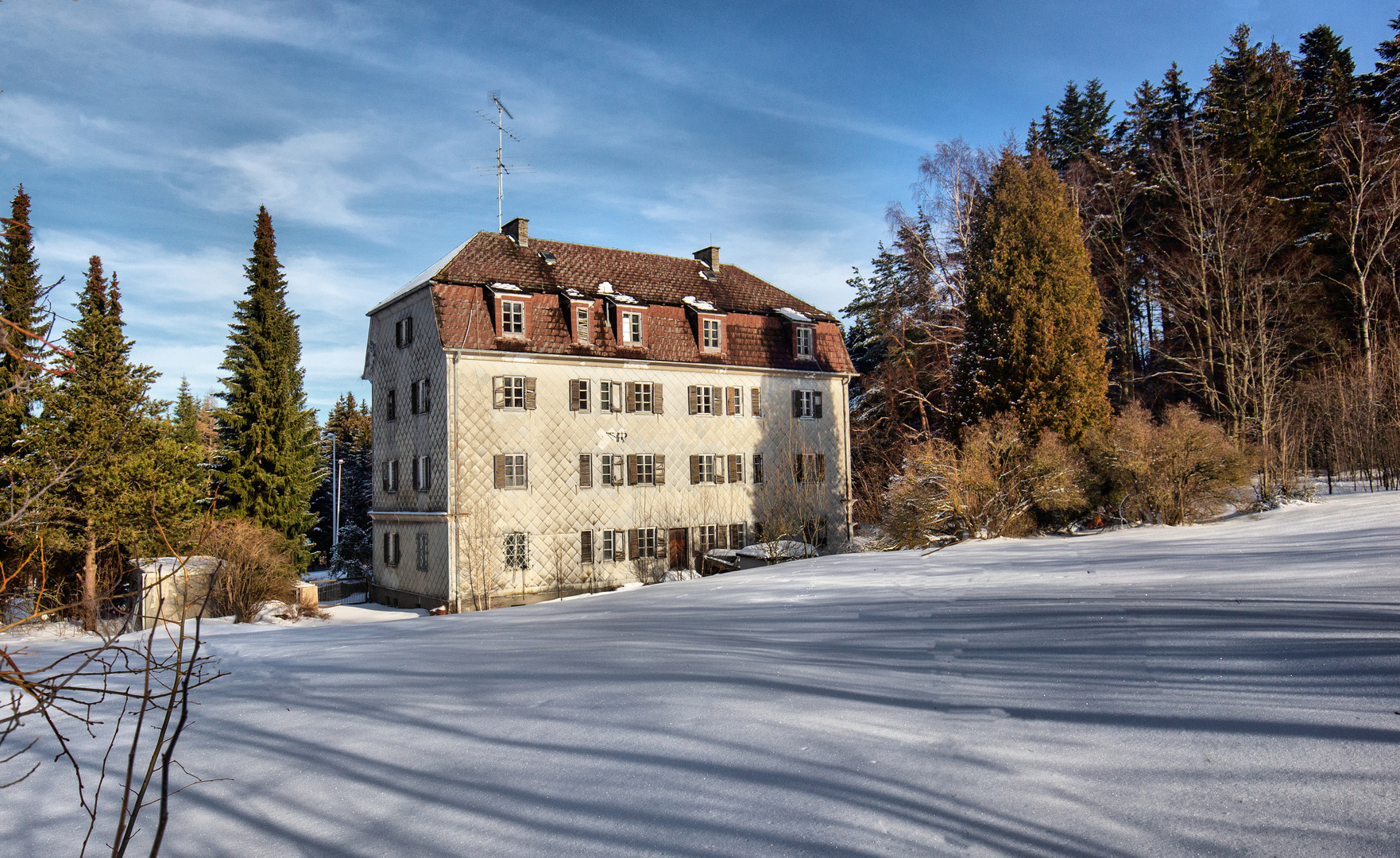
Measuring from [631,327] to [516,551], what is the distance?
28.0 feet

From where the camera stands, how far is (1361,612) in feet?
19.0

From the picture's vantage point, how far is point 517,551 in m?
24.9

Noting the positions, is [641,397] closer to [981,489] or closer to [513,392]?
[513,392]

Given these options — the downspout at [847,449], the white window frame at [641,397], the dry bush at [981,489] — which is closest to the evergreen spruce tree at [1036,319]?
the dry bush at [981,489]

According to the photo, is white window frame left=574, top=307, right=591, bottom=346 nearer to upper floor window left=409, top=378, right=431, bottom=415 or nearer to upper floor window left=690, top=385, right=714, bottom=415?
upper floor window left=690, top=385, right=714, bottom=415

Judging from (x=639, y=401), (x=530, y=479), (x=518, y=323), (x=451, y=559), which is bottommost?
(x=451, y=559)

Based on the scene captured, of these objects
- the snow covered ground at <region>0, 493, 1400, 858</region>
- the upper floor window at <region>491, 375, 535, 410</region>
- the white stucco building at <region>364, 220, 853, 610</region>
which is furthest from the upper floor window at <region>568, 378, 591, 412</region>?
the snow covered ground at <region>0, 493, 1400, 858</region>

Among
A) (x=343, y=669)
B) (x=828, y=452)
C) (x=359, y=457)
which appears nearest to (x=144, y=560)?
(x=343, y=669)

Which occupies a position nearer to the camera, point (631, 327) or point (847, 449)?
point (631, 327)

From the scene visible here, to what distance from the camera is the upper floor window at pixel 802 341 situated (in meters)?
31.2

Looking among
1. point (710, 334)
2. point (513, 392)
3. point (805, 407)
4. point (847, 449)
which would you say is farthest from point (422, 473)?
point (847, 449)

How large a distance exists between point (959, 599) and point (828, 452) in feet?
76.6

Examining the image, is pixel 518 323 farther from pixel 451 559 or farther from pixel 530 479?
pixel 451 559

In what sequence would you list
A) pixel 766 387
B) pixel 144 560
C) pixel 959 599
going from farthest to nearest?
pixel 766 387 < pixel 144 560 < pixel 959 599
